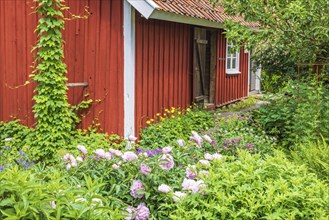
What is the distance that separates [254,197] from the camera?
3.27m

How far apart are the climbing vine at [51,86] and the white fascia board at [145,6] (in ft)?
4.19

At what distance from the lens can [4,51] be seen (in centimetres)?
817

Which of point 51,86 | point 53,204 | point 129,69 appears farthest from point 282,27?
point 53,204

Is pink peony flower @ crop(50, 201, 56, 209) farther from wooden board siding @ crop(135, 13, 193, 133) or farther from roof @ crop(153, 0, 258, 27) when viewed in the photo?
wooden board siding @ crop(135, 13, 193, 133)

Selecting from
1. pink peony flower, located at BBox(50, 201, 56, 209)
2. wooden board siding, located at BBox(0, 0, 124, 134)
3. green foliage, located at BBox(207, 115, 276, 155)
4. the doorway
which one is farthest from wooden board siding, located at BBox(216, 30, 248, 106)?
pink peony flower, located at BBox(50, 201, 56, 209)

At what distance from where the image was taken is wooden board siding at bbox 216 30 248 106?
12102 mm

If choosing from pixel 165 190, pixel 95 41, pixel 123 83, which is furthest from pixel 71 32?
pixel 165 190

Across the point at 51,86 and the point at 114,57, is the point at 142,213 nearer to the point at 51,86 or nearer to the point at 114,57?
the point at 51,86

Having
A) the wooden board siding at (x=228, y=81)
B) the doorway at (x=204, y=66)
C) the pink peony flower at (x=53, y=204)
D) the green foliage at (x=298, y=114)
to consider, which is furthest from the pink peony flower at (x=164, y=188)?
the wooden board siding at (x=228, y=81)

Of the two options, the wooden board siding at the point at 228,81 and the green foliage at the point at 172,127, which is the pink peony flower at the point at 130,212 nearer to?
the green foliage at the point at 172,127

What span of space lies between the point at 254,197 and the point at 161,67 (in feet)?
18.0

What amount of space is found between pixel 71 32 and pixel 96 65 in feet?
2.39

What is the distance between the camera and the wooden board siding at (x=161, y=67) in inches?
306

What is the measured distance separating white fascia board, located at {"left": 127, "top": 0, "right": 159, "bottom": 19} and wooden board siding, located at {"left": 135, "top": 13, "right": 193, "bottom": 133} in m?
0.68
